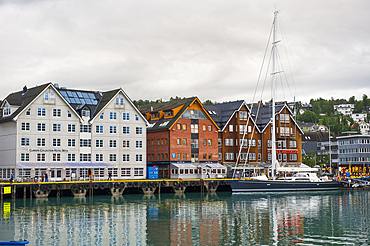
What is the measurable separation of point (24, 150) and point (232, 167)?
4638 centimetres

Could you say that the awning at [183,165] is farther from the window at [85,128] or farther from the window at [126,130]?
the window at [85,128]

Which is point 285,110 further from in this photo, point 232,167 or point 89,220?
point 89,220

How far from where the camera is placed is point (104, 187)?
267 ft

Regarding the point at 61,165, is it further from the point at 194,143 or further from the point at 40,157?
the point at 194,143

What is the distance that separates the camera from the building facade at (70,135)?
86.8 metres

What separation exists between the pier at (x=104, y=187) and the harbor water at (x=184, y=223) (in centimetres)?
605

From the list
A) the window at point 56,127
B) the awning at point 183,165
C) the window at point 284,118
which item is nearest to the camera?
the window at point 56,127

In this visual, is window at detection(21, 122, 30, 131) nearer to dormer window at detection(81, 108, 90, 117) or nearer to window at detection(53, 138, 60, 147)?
→ window at detection(53, 138, 60, 147)

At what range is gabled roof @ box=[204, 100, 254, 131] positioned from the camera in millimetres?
114625

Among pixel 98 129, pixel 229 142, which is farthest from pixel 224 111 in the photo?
pixel 98 129

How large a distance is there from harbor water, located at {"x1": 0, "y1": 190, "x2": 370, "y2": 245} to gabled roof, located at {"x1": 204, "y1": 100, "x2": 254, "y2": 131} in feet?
152

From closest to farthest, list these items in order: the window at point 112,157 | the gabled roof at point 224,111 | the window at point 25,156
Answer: the window at point 25,156 < the window at point 112,157 < the gabled roof at point 224,111

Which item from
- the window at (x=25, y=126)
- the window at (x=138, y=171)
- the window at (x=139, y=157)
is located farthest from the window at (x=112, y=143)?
the window at (x=25, y=126)

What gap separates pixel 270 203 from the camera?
69.8 m
